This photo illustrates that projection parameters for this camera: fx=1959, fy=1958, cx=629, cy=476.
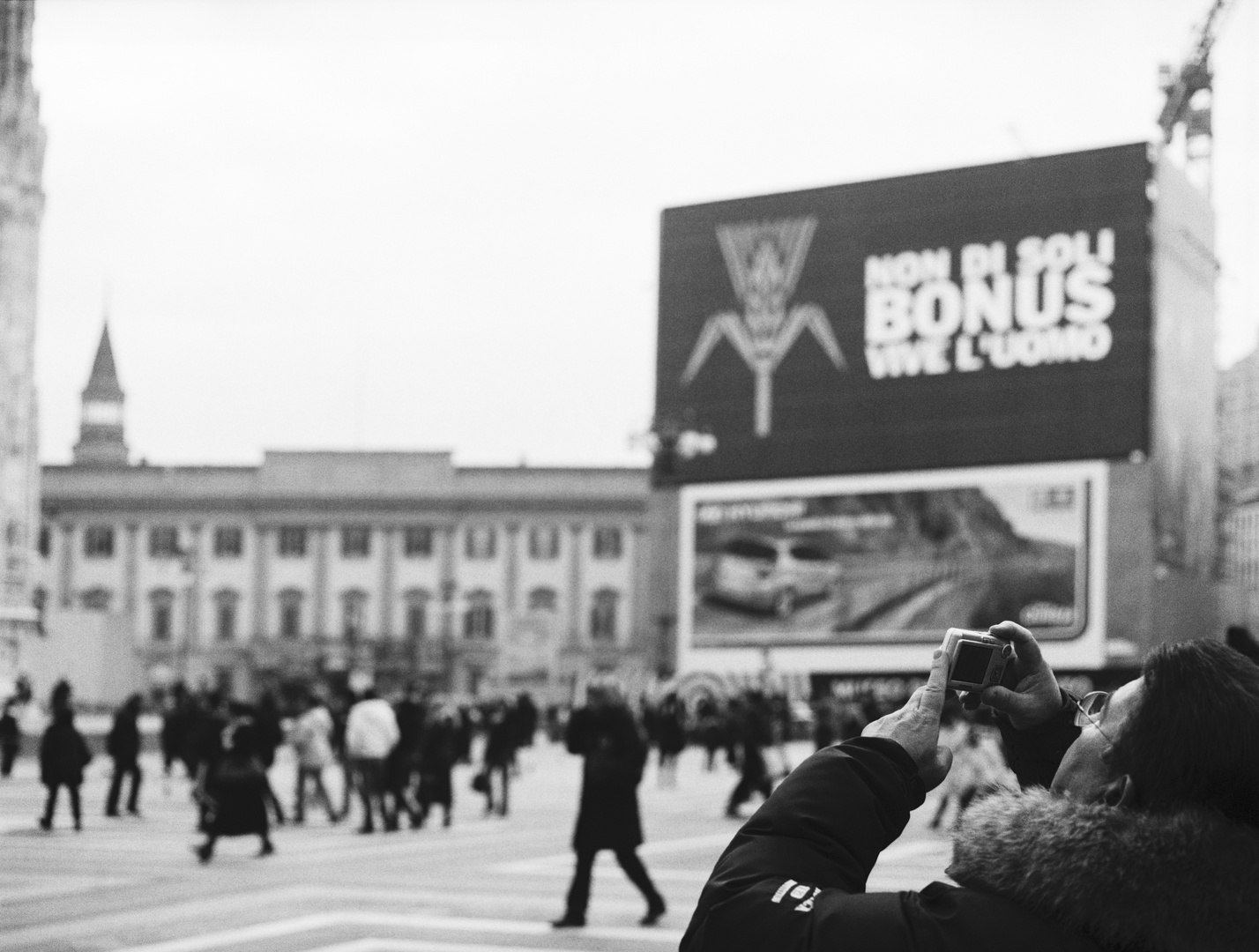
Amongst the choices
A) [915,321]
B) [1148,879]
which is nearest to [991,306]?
[915,321]

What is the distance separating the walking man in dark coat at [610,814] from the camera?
11766mm

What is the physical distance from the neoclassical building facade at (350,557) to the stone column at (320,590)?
60 mm

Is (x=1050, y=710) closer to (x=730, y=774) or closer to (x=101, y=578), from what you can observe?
(x=730, y=774)

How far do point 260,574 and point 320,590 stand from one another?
10.1 feet

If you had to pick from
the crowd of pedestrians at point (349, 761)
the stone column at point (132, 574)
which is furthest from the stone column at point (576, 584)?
the crowd of pedestrians at point (349, 761)

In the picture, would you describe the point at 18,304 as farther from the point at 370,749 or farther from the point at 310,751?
the point at 370,749

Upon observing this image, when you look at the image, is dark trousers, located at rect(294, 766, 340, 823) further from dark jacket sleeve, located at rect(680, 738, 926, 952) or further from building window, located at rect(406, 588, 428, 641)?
building window, located at rect(406, 588, 428, 641)

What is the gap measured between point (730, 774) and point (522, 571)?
55897 millimetres

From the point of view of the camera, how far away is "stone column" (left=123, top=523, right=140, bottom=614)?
314ft

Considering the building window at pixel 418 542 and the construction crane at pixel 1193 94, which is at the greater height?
the construction crane at pixel 1193 94

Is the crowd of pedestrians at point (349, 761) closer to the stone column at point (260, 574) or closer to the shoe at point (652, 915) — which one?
the shoe at point (652, 915)

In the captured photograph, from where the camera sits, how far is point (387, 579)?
94250 mm

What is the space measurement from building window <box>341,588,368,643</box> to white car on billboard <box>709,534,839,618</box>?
37.8 meters

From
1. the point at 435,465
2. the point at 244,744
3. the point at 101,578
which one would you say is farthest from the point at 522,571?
the point at 244,744
